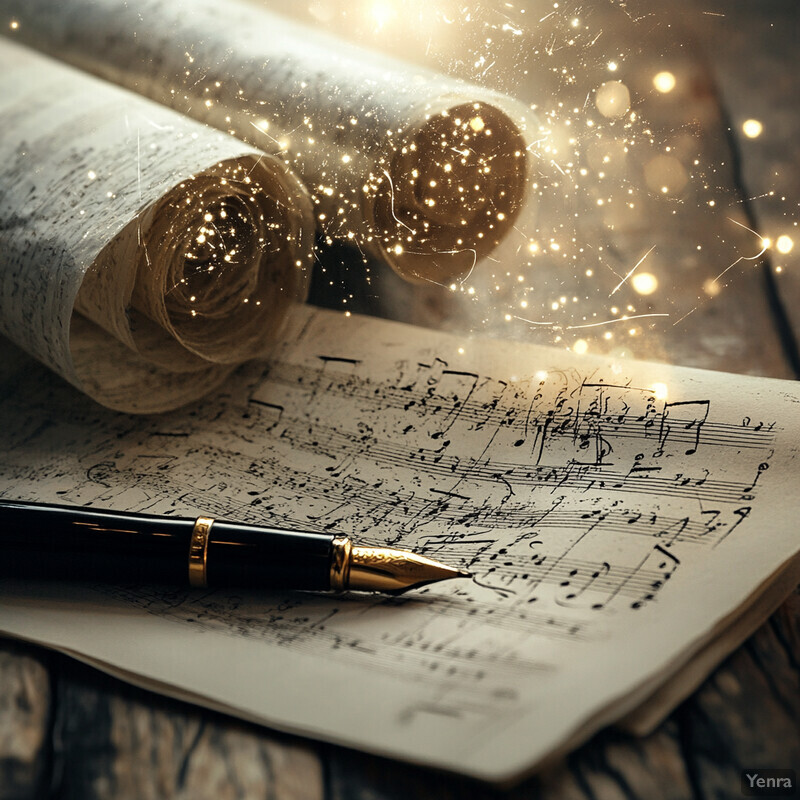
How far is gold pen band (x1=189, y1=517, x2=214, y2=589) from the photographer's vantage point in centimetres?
48

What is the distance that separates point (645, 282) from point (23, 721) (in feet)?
1.83

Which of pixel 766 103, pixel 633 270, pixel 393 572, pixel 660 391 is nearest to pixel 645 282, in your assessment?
pixel 633 270

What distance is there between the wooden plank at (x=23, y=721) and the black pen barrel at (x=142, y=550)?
0.19ft

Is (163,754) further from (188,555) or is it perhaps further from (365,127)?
(365,127)

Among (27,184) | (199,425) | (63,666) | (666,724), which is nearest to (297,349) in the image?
(199,425)

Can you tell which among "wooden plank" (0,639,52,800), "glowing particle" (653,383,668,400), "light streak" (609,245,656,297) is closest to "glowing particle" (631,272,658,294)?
"light streak" (609,245,656,297)

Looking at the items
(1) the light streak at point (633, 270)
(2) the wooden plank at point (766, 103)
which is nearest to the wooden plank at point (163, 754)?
(1) the light streak at point (633, 270)

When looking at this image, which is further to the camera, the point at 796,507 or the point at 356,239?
the point at 356,239

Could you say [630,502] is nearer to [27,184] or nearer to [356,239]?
[356,239]

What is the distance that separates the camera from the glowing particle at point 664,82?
66 cm

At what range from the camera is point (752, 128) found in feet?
2.36

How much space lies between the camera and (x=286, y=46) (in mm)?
715

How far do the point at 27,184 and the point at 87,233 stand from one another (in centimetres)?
10

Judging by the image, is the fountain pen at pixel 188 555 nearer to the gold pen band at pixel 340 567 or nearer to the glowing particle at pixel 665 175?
the gold pen band at pixel 340 567
